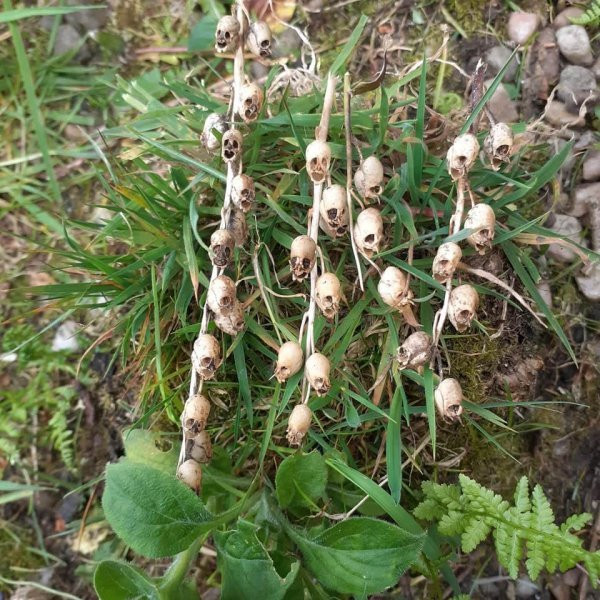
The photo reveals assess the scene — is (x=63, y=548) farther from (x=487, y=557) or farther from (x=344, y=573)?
(x=487, y=557)

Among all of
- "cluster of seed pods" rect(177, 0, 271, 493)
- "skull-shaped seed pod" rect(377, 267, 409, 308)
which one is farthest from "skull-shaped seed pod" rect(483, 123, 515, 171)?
"cluster of seed pods" rect(177, 0, 271, 493)

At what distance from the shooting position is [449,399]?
1.52 metres

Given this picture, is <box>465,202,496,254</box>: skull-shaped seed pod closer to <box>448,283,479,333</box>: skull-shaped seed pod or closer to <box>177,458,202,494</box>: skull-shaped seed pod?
<box>448,283,479,333</box>: skull-shaped seed pod

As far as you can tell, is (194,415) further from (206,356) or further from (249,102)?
(249,102)

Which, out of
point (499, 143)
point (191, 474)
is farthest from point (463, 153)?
point (191, 474)

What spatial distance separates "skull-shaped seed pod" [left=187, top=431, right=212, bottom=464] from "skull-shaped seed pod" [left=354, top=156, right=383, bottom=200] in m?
0.74

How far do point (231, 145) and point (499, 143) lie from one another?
63 centimetres

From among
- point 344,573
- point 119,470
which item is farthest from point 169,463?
point 344,573

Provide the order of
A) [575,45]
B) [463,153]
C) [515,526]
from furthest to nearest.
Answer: [575,45]
[515,526]
[463,153]

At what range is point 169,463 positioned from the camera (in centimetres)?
179

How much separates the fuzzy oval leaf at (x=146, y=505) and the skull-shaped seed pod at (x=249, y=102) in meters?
0.88

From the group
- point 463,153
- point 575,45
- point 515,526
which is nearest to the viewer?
point 463,153

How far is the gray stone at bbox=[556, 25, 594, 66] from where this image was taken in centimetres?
208

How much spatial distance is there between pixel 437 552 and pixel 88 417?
4.15 ft
